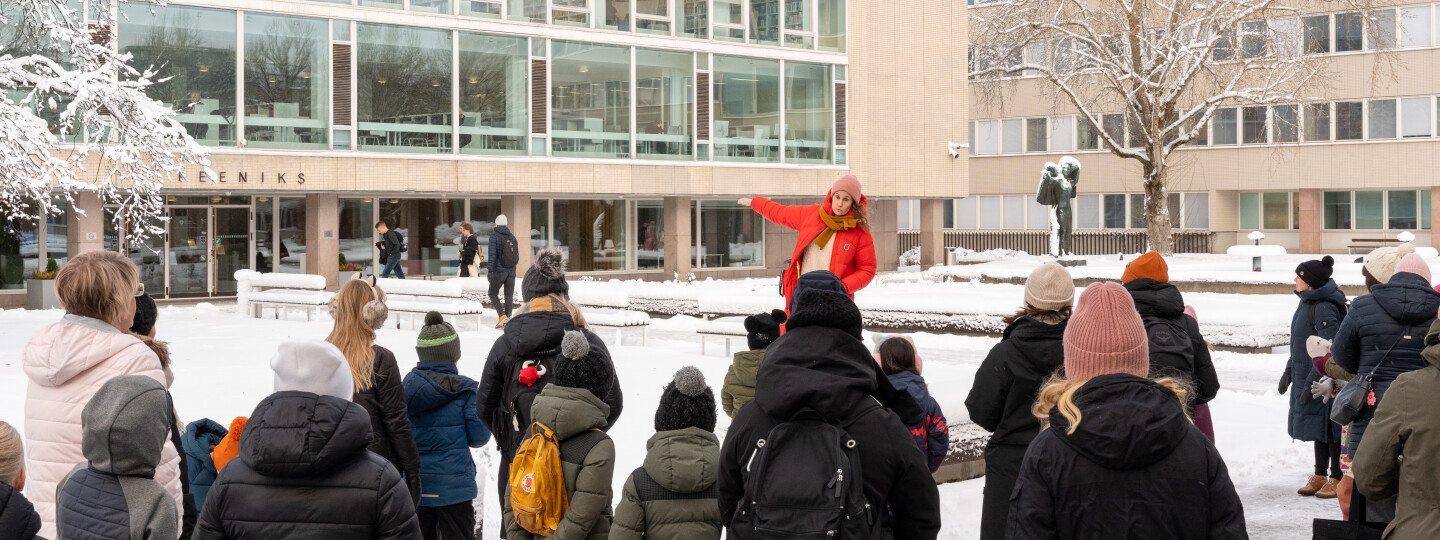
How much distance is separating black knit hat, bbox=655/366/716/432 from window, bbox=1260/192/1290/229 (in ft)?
163

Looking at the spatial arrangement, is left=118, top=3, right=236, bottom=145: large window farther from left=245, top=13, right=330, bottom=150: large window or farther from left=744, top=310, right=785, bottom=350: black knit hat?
left=744, top=310, right=785, bottom=350: black knit hat

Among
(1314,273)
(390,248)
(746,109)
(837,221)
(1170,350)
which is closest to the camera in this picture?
(1170,350)

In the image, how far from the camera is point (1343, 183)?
4644 centimetres

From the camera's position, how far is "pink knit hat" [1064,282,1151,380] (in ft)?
11.6

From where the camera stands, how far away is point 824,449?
3.62 m

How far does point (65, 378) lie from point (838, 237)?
4706 mm

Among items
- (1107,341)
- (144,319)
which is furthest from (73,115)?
(1107,341)

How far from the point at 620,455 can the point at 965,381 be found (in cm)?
Answer: 355

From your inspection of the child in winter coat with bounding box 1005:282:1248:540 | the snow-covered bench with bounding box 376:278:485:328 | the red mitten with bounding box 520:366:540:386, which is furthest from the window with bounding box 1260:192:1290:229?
the child in winter coat with bounding box 1005:282:1248:540

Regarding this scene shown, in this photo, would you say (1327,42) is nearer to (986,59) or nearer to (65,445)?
(986,59)

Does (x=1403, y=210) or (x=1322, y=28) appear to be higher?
(x=1322, y=28)

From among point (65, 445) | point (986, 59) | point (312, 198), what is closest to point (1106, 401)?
point (65, 445)

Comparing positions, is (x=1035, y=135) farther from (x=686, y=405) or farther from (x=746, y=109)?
(x=686, y=405)

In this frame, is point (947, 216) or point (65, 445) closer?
point (65, 445)
